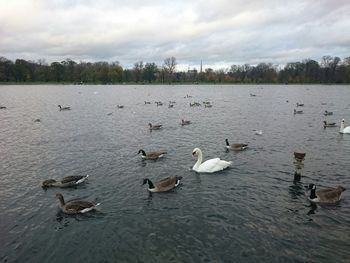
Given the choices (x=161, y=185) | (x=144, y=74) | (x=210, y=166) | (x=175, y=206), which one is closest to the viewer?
(x=175, y=206)

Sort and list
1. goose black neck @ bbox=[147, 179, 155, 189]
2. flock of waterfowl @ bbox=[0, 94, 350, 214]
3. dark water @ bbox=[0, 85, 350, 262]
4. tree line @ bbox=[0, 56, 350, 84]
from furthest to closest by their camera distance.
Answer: tree line @ bbox=[0, 56, 350, 84], goose black neck @ bbox=[147, 179, 155, 189], flock of waterfowl @ bbox=[0, 94, 350, 214], dark water @ bbox=[0, 85, 350, 262]

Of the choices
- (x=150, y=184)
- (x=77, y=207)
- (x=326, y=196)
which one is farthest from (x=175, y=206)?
(x=326, y=196)

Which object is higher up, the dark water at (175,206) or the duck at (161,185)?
the duck at (161,185)

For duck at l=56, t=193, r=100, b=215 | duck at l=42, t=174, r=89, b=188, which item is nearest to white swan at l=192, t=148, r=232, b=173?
duck at l=42, t=174, r=89, b=188

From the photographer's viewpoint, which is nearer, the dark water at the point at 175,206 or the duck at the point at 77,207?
the dark water at the point at 175,206

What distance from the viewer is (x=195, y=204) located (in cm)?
1445

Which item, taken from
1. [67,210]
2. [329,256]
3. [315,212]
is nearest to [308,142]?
[315,212]

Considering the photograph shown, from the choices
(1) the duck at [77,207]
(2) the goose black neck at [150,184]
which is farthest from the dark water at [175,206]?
(2) the goose black neck at [150,184]

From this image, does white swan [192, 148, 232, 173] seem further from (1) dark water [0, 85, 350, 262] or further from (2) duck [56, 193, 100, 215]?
(2) duck [56, 193, 100, 215]

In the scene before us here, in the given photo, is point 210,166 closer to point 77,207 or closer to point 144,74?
point 77,207

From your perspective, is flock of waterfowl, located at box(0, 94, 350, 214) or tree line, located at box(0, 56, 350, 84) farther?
tree line, located at box(0, 56, 350, 84)

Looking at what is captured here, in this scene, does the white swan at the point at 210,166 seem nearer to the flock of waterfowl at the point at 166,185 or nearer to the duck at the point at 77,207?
the flock of waterfowl at the point at 166,185

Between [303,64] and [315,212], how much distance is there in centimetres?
19146

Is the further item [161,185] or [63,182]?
[63,182]
